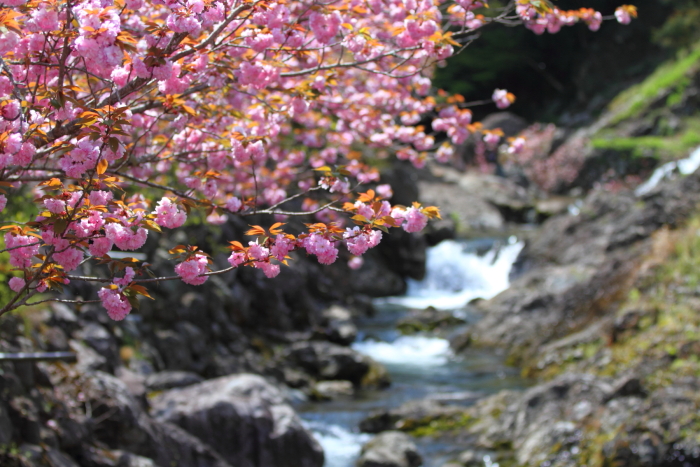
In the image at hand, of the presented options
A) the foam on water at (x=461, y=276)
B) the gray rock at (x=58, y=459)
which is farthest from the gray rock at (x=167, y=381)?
the foam on water at (x=461, y=276)

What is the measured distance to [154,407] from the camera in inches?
266

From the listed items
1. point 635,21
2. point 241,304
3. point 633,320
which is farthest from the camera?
point 635,21

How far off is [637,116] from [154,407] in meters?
26.0

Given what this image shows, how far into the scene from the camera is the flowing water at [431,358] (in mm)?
8570

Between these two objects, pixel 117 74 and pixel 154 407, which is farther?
pixel 154 407

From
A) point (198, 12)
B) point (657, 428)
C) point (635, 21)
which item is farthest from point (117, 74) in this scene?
point (635, 21)

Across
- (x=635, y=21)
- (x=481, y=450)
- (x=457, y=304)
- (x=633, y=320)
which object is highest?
(x=635, y=21)

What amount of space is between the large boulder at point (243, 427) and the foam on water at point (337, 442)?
93 centimetres

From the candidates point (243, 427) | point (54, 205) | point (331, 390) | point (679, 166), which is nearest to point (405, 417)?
point (331, 390)

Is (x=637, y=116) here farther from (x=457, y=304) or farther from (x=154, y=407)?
(x=154, y=407)

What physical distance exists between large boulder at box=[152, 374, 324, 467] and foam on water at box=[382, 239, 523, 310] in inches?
430

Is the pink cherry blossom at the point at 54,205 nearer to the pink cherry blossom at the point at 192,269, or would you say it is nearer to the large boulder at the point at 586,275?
the pink cherry blossom at the point at 192,269

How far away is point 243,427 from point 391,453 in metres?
1.80

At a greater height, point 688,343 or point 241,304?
point 241,304
